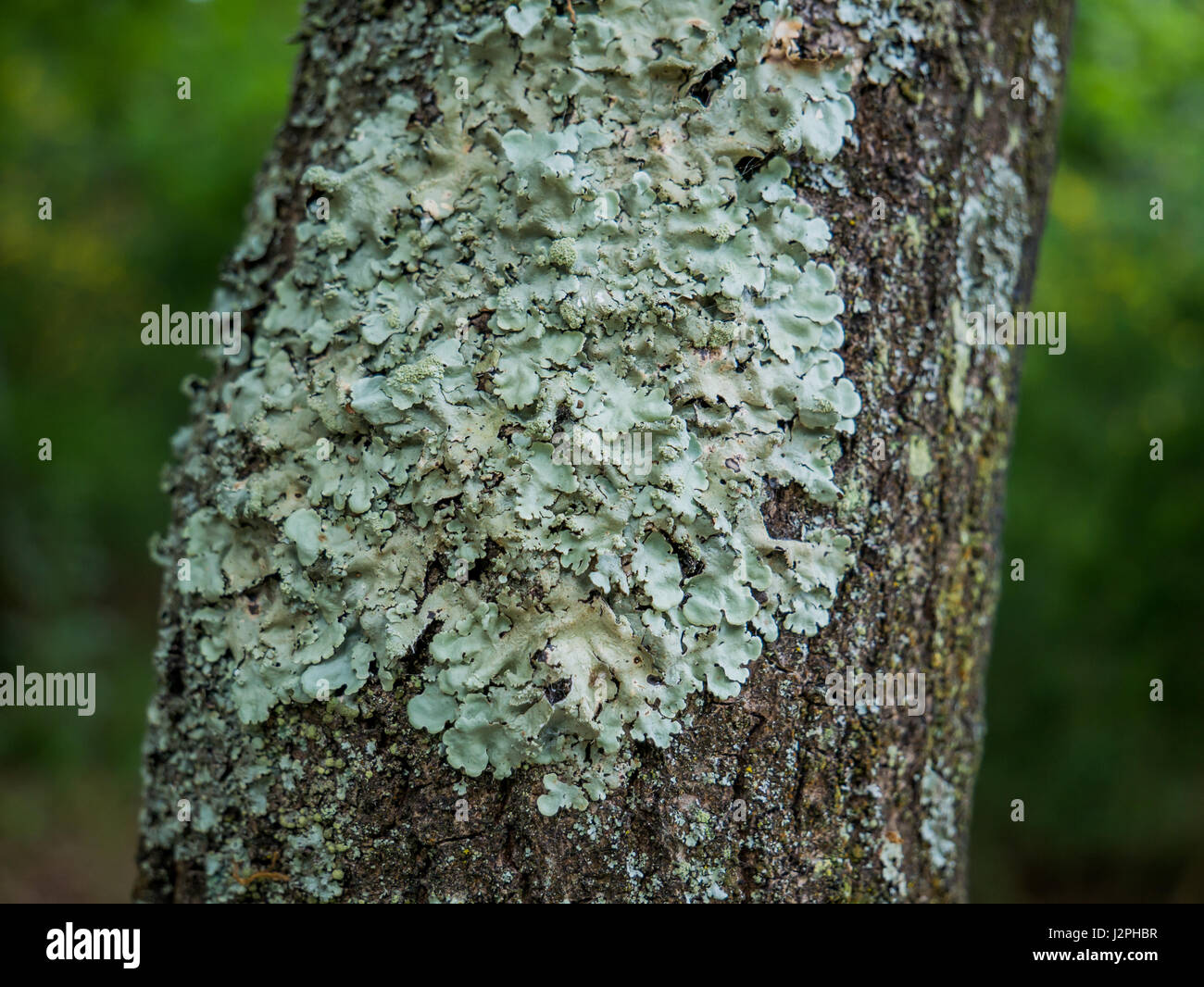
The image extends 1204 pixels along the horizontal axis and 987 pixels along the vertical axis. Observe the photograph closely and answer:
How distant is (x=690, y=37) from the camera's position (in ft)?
3.53

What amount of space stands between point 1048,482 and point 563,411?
309 centimetres

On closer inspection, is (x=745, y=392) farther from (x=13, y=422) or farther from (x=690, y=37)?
(x=13, y=422)

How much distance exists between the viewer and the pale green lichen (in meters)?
1.02

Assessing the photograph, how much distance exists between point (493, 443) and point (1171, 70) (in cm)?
375

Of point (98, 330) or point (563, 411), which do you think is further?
point (98, 330)

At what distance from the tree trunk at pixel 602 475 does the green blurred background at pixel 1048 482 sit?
2.53 meters

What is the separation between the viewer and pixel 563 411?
1046mm
